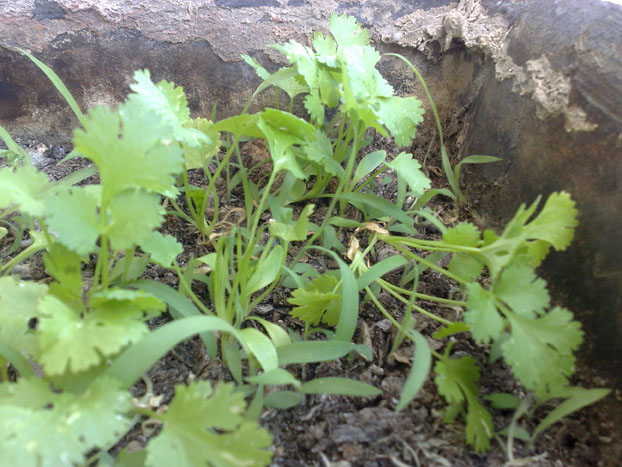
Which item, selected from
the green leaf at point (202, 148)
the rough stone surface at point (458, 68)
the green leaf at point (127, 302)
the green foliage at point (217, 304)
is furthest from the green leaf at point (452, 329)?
the green leaf at point (202, 148)

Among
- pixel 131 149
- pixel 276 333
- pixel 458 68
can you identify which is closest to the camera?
pixel 131 149

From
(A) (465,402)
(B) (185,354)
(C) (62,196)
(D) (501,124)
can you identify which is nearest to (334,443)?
(A) (465,402)

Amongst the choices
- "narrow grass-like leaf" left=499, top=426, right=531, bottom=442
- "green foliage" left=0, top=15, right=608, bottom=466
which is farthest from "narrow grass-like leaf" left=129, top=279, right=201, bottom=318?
"narrow grass-like leaf" left=499, top=426, right=531, bottom=442

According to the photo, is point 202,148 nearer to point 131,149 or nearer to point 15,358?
point 131,149

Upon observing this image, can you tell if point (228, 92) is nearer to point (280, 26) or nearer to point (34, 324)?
point (280, 26)

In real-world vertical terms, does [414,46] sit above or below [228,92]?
above

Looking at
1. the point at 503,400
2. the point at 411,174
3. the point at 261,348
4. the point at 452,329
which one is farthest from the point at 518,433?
the point at 411,174
